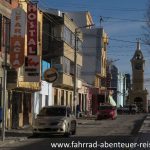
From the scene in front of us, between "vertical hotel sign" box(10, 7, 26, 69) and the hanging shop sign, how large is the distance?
2909mm

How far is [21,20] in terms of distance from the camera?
3612 centimetres

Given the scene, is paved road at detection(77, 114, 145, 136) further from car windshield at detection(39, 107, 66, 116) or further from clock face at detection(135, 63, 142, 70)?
clock face at detection(135, 63, 142, 70)

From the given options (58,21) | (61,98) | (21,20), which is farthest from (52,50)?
(21,20)

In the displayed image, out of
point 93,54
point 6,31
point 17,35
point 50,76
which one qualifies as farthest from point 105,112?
point 93,54

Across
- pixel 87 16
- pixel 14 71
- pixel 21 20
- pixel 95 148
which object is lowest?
pixel 95 148

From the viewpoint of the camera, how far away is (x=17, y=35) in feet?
118

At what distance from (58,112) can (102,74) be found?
231ft

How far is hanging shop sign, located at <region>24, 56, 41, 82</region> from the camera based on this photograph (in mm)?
38938

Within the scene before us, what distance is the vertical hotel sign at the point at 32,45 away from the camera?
39281 mm

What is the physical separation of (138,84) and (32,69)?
116m

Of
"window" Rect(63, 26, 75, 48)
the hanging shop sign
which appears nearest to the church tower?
"window" Rect(63, 26, 75, 48)

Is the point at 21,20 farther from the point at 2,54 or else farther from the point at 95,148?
the point at 95,148

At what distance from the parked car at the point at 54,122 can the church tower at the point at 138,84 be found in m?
114

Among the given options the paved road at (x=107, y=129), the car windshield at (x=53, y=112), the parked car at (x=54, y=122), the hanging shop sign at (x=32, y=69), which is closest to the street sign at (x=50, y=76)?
the paved road at (x=107, y=129)
